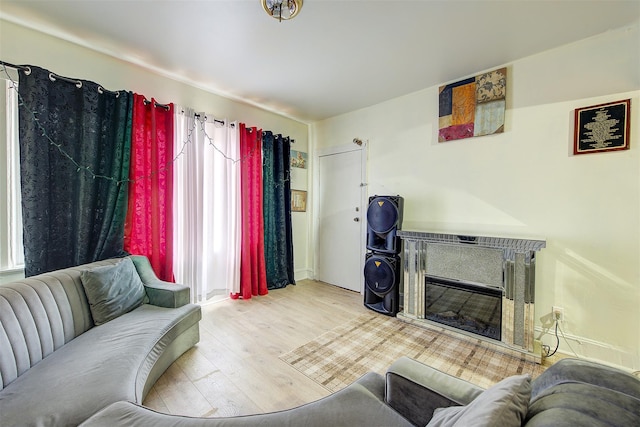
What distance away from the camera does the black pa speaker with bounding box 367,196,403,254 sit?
2842mm

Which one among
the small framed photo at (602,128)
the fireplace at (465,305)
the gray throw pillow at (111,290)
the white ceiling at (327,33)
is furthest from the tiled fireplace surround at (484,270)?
the gray throw pillow at (111,290)

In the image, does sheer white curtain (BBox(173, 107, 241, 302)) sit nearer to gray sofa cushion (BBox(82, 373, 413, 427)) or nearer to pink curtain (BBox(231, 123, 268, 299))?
pink curtain (BBox(231, 123, 268, 299))

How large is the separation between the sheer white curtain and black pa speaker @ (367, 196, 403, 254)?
69.3 inches

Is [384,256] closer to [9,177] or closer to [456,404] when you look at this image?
[456,404]

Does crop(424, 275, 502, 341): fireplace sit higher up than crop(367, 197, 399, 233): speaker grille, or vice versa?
crop(367, 197, 399, 233): speaker grille

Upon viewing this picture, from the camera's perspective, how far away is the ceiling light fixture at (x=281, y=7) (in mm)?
1663

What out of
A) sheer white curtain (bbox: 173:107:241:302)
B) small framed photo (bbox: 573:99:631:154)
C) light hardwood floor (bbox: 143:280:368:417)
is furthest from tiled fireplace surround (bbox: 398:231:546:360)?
sheer white curtain (bbox: 173:107:241:302)

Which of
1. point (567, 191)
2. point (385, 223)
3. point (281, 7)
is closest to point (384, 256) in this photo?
point (385, 223)

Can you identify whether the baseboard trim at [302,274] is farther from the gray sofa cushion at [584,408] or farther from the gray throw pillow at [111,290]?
the gray sofa cushion at [584,408]

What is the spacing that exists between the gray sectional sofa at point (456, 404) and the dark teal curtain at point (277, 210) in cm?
264

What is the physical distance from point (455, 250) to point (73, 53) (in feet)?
13.0

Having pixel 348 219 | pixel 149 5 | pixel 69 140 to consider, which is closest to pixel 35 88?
pixel 69 140

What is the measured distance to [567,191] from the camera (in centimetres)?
213

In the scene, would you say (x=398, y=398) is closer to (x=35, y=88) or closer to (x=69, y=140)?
(x=69, y=140)
